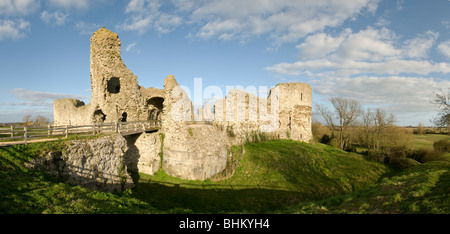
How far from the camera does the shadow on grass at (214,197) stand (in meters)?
11.2

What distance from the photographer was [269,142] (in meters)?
25.5

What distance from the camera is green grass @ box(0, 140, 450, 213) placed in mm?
6027

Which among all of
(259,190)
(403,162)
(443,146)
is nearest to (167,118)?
(259,190)

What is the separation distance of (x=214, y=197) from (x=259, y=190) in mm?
3417

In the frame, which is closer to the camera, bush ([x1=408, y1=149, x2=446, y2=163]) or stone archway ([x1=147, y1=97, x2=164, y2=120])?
stone archway ([x1=147, y1=97, x2=164, y2=120])

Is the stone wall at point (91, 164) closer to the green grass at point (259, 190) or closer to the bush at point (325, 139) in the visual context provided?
the green grass at point (259, 190)

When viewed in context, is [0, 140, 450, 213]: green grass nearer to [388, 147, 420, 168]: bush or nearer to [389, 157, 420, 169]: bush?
[389, 157, 420, 169]: bush

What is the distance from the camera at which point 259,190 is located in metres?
13.8

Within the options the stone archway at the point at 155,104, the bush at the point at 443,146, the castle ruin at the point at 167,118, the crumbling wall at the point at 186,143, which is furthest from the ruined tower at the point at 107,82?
the bush at the point at 443,146

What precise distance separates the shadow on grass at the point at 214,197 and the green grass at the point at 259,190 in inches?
1.9

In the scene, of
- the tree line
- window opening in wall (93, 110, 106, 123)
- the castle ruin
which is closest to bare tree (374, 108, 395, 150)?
the tree line

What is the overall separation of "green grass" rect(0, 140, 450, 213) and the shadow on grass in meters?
0.05
